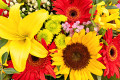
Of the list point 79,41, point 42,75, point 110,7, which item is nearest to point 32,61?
point 42,75

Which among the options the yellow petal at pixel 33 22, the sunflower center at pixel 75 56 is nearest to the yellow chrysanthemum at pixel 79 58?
the sunflower center at pixel 75 56

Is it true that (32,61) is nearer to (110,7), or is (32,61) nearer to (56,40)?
(56,40)

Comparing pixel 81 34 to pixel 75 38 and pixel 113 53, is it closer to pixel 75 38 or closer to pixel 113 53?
pixel 75 38

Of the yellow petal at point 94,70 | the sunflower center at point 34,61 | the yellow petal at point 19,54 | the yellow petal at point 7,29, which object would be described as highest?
the yellow petal at point 7,29

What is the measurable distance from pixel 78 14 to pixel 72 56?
0.45 ft

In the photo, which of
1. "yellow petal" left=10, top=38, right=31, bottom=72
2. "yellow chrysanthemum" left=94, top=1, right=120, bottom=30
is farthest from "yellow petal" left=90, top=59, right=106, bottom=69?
"yellow petal" left=10, top=38, right=31, bottom=72

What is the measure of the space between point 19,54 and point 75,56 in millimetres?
208

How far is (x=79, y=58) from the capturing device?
54cm

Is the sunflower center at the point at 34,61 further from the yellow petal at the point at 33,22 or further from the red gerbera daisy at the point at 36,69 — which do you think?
the yellow petal at the point at 33,22

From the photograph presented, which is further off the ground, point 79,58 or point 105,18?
point 105,18

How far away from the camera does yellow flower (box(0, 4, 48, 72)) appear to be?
0.37m

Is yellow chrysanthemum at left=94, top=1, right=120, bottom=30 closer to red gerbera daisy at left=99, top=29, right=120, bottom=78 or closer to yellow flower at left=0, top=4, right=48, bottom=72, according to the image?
red gerbera daisy at left=99, top=29, right=120, bottom=78

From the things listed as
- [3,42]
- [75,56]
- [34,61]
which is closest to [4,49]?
[3,42]

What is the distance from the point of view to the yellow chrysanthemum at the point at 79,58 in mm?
476
